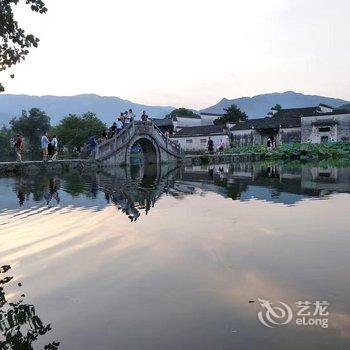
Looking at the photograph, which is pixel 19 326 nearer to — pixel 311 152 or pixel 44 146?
pixel 44 146

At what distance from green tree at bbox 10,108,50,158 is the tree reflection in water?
88075mm

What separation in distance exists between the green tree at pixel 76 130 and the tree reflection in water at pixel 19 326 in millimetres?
73966

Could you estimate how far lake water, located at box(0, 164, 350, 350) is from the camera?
4.20m

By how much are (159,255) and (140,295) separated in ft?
5.95

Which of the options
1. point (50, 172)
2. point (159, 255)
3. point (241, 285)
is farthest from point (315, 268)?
point (50, 172)

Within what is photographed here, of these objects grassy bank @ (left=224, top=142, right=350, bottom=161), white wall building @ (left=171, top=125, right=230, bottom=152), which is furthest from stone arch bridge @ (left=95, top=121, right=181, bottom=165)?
white wall building @ (left=171, top=125, right=230, bottom=152)

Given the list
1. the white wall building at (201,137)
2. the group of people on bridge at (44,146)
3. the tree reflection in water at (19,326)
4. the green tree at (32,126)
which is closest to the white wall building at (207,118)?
the white wall building at (201,137)

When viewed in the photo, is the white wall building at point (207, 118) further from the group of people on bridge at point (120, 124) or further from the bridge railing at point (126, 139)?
the group of people on bridge at point (120, 124)

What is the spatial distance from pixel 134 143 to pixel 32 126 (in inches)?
2360

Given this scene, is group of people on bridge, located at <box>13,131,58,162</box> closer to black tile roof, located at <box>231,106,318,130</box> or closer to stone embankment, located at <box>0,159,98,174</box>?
stone embankment, located at <box>0,159,98,174</box>

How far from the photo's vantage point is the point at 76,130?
260 ft

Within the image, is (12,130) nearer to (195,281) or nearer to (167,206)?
(167,206)

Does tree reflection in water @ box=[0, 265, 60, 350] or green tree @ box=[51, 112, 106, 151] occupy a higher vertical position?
green tree @ box=[51, 112, 106, 151]

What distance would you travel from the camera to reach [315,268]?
610cm
